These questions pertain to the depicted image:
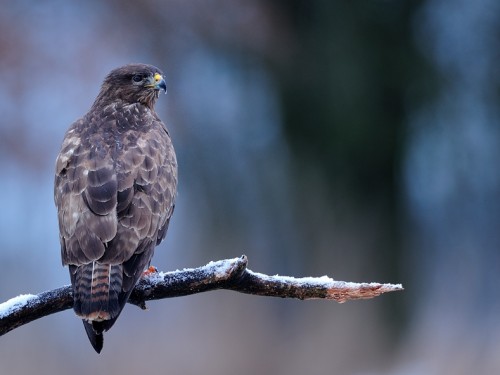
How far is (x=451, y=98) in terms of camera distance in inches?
594

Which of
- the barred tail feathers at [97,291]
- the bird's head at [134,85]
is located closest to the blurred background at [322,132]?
the bird's head at [134,85]

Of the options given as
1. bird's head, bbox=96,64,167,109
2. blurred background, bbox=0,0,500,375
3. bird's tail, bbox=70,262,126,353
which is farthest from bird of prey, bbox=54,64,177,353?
blurred background, bbox=0,0,500,375

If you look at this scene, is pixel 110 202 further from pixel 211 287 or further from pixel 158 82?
pixel 158 82

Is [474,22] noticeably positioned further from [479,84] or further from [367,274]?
[367,274]

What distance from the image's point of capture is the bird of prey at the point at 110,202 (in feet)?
17.0

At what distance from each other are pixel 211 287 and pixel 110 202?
940 millimetres

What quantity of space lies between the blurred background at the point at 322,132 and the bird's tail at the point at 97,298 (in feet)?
28.1

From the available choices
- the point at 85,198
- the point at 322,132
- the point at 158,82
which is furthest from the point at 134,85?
the point at 322,132

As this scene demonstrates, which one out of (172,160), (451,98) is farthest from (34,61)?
(172,160)

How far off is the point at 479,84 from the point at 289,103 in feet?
8.83

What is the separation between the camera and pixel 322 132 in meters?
14.9

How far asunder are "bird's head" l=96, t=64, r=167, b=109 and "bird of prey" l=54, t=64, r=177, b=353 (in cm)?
12

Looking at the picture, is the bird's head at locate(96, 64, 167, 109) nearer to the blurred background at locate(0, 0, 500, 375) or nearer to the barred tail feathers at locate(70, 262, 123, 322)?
the barred tail feathers at locate(70, 262, 123, 322)

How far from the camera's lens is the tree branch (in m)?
4.96
